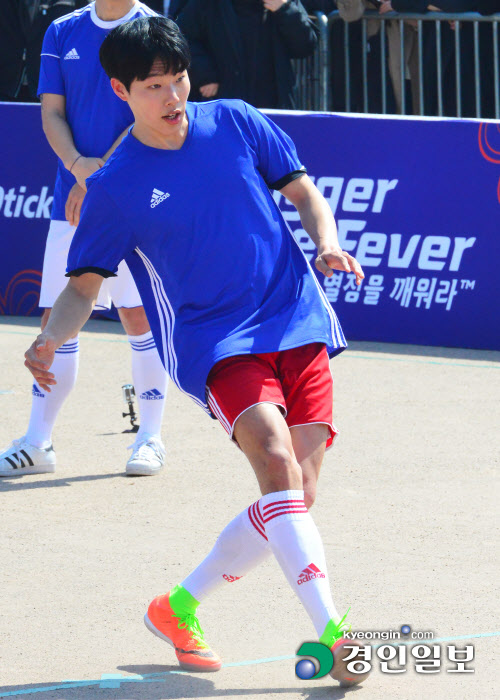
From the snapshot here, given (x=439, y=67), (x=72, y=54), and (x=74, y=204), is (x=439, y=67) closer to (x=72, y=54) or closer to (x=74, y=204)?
(x=72, y=54)

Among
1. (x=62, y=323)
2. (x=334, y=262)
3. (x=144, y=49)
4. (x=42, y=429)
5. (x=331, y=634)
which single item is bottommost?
(x=42, y=429)

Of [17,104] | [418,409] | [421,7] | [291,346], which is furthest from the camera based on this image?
[421,7]

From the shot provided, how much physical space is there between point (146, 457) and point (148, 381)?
38 cm

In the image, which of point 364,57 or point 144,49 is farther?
point 364,57

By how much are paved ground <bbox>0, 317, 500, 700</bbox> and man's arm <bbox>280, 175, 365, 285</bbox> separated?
1.13 meters

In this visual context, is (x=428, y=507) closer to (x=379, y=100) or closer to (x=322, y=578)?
(x=322, y=578)

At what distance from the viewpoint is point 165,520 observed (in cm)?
493

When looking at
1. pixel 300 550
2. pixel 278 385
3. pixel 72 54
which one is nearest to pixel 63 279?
pixel 72 54

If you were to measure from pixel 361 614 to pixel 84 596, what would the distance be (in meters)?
0.92

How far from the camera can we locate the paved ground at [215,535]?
354cm

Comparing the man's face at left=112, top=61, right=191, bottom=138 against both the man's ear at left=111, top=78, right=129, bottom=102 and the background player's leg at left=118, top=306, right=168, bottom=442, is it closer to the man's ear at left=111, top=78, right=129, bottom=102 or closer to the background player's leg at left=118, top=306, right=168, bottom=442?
the man's ear at left=111, top=78, right=129, bottom=102

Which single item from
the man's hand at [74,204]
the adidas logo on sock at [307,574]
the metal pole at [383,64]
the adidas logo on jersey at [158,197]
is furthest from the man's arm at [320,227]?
the metal pole at [383,64]

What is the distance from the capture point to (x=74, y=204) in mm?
5473

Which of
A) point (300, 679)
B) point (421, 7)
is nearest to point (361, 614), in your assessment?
point (300, 679)
